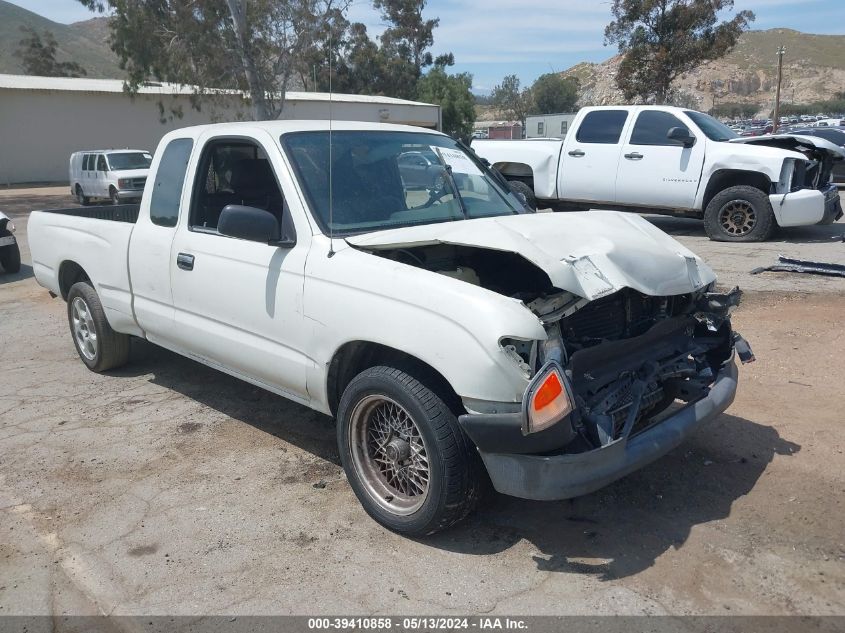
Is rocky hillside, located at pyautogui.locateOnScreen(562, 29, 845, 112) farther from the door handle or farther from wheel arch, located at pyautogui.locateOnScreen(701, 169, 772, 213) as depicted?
the door handle

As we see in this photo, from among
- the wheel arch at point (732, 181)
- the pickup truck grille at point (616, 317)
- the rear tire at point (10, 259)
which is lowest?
the rear tire at point (10, 259)

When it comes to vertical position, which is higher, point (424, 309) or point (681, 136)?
point (681, 136)

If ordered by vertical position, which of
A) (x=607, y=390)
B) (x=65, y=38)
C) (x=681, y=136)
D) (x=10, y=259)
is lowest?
(x=10, y=259)

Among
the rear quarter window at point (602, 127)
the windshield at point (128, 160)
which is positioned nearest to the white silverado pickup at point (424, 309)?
the rear quarter window at point (602, 127)

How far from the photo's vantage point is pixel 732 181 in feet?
37.0

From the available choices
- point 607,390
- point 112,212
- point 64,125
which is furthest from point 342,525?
point 64,125

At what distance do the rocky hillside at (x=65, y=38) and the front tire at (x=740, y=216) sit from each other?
151 meters

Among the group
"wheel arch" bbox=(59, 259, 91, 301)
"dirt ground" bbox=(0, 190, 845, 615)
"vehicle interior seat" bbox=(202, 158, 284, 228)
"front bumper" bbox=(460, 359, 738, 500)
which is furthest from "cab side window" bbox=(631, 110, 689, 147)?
"front bumper" bbox=(460, 359, 738, 500)

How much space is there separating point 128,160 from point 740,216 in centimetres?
1791

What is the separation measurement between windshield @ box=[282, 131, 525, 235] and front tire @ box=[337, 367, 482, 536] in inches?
38.0

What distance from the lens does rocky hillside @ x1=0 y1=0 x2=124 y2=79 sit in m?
146

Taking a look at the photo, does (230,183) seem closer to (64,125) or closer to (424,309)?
(424,309)

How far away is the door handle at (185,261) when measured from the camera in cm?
455

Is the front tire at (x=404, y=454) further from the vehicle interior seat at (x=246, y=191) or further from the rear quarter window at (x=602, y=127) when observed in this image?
the rear quarter window at (x=602, y=127)
